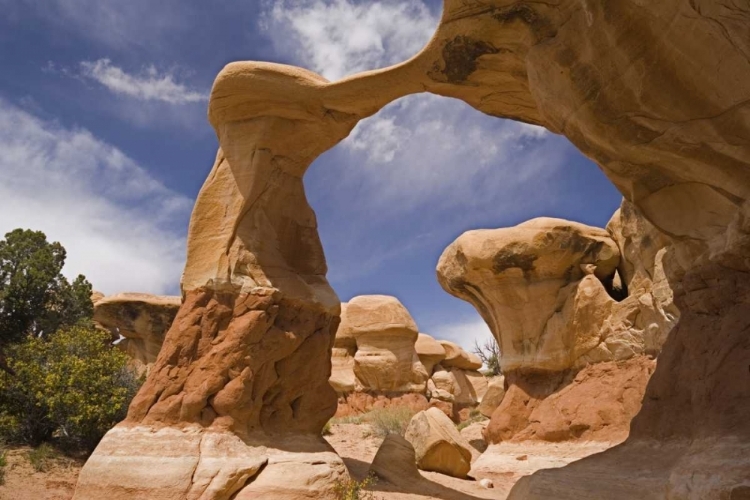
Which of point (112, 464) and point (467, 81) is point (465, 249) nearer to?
point (467, 81)

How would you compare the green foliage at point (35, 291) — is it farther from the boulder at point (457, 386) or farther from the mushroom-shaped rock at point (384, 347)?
the boulder at point (457, 386)

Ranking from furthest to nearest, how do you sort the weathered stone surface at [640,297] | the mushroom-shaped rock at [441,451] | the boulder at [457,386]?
the boulder at [457,386] < the mushroom-shaped rock at [441,451] < the weathered stone surface at [640,297]

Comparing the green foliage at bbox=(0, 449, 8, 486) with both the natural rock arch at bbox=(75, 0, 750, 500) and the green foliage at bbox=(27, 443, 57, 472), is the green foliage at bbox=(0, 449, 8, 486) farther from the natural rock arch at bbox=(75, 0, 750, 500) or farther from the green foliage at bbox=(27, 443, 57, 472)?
the natural rock arch at bbox=(75, 0, 750, 500)

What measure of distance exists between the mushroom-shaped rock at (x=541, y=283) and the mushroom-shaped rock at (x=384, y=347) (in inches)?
334

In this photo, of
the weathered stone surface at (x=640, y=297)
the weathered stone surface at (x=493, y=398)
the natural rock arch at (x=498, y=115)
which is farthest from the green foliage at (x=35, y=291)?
the weathered stone surface at (x=640, y=297)

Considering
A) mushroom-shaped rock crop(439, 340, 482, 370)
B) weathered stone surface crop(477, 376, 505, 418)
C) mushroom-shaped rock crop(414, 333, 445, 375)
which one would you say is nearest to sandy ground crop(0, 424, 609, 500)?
weathered stone surface crop(477, 376, 505, 418)

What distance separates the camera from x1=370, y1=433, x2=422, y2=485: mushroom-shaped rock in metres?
10.5

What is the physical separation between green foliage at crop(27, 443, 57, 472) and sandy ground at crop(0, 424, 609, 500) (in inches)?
3.2

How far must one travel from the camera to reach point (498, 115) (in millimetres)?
9242

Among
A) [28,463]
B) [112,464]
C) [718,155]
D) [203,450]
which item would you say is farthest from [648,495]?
[28,463]

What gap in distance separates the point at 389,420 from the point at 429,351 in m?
10.2

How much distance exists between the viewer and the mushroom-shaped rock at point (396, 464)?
34.6ft

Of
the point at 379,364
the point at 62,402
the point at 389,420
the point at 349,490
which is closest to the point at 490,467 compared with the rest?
the point at 389,420

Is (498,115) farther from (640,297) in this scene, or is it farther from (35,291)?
(35,291)
